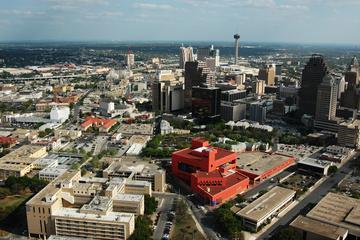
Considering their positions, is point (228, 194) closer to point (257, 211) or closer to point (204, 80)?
point (257, 211)

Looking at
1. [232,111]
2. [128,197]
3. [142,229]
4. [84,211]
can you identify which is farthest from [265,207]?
[232,111]

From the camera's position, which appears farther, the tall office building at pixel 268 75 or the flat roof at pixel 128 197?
the tall office building at pixel 268 75

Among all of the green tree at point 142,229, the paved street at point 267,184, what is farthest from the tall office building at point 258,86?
the green tree at point 142,229

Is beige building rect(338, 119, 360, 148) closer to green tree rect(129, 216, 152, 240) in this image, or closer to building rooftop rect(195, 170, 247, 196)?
building rooftop rect(195, 170, 247, 196)

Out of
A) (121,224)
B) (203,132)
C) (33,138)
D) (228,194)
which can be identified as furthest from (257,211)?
(33,138)

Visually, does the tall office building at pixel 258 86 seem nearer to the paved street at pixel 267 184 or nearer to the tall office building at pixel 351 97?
the tall office building at pixel 351 97
